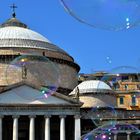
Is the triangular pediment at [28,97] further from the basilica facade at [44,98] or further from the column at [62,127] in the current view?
the column at [62,127]

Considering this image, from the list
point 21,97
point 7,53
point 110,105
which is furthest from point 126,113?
point 7,53

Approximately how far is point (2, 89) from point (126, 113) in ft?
59.2

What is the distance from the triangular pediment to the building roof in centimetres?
1452

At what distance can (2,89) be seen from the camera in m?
74.3

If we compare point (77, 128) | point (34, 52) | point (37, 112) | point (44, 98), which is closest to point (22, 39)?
point (34, 52)

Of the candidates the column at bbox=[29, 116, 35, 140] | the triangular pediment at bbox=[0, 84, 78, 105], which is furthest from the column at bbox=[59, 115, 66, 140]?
the column at bbox=[29, 116, 35, 140]

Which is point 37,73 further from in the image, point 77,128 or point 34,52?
point 77,128

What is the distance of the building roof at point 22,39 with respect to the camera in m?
88.9

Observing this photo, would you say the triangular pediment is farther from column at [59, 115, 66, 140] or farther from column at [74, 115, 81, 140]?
column at [74, 115, 81, 140]

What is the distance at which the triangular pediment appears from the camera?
74188 mm

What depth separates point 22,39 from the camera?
Answer: 297ft

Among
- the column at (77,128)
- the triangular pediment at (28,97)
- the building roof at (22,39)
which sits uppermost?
the building roof at (22,39)

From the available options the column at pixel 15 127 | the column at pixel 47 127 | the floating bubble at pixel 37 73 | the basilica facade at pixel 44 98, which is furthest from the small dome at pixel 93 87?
the column at pixel 15 127

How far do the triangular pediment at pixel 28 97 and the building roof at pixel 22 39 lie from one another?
14519mm
